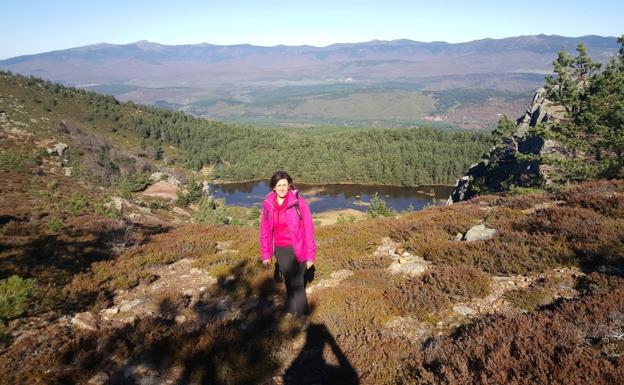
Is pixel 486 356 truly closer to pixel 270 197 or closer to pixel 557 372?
pixel 557 372

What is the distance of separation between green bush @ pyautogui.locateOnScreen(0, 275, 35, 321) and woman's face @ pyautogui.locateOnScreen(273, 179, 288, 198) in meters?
5.51

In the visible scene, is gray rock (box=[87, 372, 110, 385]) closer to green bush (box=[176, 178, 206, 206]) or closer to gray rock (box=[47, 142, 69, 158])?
green bush (box=[176, 178, 206, 206])

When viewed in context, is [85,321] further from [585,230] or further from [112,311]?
[585,230]

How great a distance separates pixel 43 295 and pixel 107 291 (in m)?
1.22

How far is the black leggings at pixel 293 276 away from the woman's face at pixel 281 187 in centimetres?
97

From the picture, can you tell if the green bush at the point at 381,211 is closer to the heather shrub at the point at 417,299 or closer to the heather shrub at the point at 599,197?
the heather shrub at the point at 599,197

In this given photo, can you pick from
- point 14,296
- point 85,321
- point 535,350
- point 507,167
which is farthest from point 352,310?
point 507,167

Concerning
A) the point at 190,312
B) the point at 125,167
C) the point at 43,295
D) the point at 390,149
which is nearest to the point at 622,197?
the point at 190,312

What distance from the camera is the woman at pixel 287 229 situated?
6.31 meters

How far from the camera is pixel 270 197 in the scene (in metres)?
6.50

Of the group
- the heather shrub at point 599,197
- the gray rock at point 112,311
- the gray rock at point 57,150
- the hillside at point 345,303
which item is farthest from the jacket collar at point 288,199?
the gray rock at point 57,150

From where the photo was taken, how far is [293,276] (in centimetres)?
675

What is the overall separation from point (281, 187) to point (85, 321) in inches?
181

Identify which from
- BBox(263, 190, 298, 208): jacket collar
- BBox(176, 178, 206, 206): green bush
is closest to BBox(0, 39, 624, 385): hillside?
BBox(263, 190, 298, 208): jacket collar
